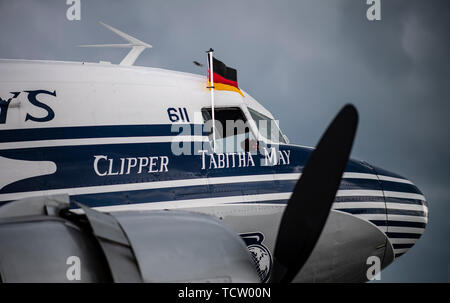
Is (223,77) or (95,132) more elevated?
(223,77)

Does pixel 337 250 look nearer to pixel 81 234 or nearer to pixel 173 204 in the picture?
pixel 173 204

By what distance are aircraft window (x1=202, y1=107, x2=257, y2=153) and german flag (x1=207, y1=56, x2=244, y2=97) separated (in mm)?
426

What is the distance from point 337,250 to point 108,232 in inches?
188

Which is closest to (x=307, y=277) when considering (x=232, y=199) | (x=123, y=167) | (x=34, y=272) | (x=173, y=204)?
(x=232, y=199)

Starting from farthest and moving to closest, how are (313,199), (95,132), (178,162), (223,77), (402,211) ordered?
(223,77) < (402,211) < (178,162) < (95,132) < (313,199)

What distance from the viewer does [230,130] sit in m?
8.15

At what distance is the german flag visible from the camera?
8.24 m

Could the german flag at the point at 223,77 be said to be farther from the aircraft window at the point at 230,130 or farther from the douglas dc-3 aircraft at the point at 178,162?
the aircraft window at the point at 230,130

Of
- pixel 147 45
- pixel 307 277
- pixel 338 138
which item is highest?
pixel 147 45

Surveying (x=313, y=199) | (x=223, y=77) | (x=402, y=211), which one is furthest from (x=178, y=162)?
(x=402, y=211)

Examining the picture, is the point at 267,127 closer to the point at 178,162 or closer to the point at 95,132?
the point at 178,162

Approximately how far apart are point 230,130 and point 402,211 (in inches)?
132

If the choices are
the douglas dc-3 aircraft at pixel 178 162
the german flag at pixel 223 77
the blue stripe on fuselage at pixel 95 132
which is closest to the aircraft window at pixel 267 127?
the douglas dc-3 aircraft at pixel 178 162

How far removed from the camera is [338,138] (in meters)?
3.59
